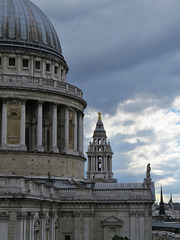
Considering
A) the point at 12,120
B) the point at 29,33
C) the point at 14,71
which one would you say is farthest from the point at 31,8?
the point at 12,120

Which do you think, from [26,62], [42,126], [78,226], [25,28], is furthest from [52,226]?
[25,28]

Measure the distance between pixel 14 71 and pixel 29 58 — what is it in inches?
88.4

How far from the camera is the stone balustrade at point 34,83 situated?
2062 inches

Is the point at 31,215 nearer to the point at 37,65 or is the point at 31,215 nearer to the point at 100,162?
the point at 37,65

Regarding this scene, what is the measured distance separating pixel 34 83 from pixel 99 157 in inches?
2796

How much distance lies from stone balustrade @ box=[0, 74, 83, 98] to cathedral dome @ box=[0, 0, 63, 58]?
440 centimetres

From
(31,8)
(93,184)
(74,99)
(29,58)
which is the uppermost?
(31,8)

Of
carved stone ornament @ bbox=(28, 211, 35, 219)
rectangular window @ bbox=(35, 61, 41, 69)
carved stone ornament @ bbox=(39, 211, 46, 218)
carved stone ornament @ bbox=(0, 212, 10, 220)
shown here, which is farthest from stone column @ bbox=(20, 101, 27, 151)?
carved stone ornament @ bbox=(0, 212, 10, 220)

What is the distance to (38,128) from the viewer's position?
176ft

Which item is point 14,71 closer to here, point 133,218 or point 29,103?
point 29,103

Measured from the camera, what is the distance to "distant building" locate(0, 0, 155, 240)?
49875 millimetres

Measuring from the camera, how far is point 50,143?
55375 mm

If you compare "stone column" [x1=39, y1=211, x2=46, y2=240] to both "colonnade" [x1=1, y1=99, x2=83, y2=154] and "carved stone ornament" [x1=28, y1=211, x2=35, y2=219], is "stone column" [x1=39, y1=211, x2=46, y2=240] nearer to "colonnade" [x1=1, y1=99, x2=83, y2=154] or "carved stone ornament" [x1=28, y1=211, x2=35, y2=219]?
"carved stone ornament" [x1=28, y1=211, x2=35, y2=219]

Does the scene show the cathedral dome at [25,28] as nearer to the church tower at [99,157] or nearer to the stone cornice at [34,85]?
the stone cornice at [34,85]
